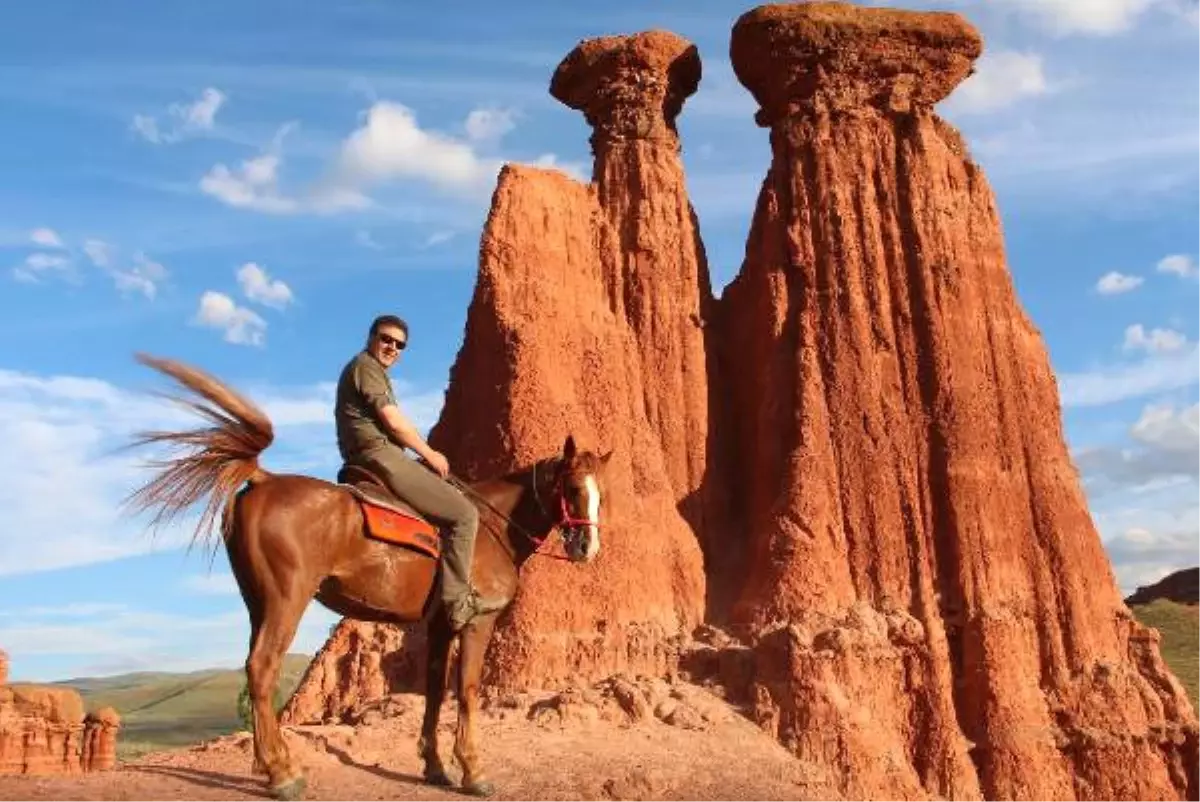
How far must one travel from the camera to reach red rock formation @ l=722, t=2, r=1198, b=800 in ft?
77.7

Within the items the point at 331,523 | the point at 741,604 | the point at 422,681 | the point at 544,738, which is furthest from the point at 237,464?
the point at 741,604

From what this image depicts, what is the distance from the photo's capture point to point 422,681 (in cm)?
2216

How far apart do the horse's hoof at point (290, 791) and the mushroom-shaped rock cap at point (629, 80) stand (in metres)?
20.6

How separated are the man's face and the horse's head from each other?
5.91ft

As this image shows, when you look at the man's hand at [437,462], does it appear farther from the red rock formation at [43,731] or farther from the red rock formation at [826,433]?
the red rock formation at [43,731]

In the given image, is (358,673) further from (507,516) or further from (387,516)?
(387,516)

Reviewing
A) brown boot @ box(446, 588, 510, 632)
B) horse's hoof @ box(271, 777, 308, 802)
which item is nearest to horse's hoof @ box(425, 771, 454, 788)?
brown boot @ box(446, 588, 510, 632)

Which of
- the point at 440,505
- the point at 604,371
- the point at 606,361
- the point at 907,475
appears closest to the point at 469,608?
the point at 440,505

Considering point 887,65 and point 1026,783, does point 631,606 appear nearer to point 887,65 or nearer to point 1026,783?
point 1026,783

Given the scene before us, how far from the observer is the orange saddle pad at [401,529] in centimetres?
1105

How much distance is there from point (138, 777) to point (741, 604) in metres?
14.6

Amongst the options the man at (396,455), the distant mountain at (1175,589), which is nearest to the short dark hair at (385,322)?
the man at (396,455)

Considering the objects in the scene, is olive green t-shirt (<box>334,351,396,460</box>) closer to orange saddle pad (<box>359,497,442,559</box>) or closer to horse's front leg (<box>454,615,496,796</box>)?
orange saddle pad (<box>359,497,442,559</box>)

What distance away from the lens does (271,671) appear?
10.2 metres
